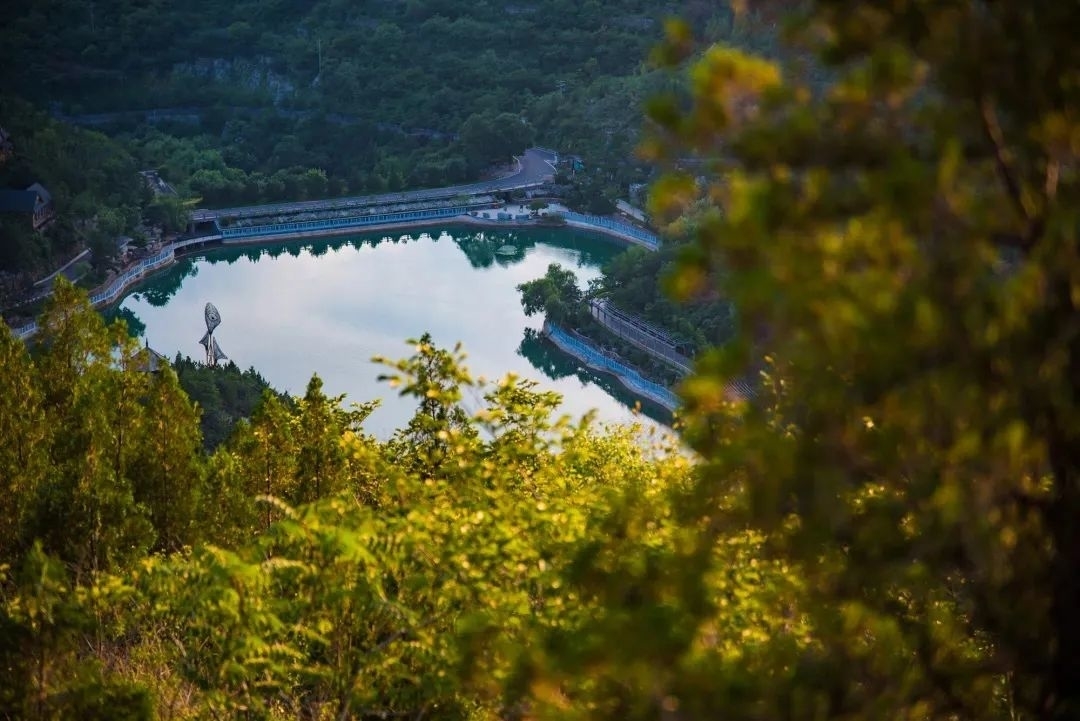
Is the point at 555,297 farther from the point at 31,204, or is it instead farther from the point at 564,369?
the point at 31,204

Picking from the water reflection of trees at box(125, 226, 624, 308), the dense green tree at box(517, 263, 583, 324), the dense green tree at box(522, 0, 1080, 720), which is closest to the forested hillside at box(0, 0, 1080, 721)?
the dense green tree at box(522, 0, 1080, 720)

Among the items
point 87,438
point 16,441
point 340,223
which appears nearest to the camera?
point 87,438

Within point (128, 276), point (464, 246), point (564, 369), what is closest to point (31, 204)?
point (128, 276)

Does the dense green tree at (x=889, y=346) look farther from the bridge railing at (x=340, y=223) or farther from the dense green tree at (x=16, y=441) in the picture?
the bridge railing at (x=340, y=223)

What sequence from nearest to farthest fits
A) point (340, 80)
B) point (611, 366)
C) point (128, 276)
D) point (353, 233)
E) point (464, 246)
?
point (611, 366) → point (128, 276) → point (464, 246) → point (353, 233) → point (340, 80)

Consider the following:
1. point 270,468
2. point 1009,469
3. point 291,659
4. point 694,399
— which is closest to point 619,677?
point 694,399

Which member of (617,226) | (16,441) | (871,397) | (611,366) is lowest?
(871,397)

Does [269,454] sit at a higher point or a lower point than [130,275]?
lower
